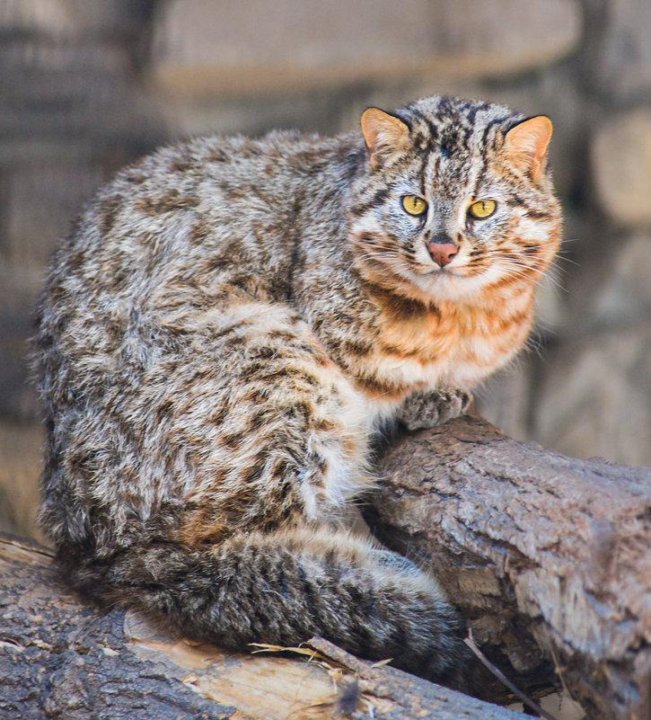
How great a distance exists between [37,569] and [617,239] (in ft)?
10.1

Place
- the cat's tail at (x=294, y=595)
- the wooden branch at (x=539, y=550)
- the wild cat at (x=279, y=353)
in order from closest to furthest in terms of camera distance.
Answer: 1. the wooden branch at (x=539, y=550)
2. the cat's tail at (x=294, y=595)
3. the wild cat at (x=279, y=353)

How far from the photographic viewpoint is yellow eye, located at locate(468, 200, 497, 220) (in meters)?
3.35

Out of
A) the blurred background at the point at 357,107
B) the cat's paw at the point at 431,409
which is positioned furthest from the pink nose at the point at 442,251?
the blurred background at the point at 357,107

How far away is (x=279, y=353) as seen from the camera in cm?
339

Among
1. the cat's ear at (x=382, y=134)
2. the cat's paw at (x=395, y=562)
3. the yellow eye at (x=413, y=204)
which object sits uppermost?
the cat's ear at (x=382, y=134)

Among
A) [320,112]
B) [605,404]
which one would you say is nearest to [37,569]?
[320,112]

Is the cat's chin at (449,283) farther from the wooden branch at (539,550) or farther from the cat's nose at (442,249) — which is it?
the wooden branch at (539,550)

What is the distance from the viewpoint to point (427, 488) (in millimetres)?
3211

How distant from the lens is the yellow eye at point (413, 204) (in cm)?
338

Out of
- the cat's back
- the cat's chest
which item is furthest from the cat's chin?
the cat's back

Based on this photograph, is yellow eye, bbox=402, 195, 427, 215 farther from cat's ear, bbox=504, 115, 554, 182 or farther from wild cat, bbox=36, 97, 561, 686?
cat's ear, bbox=504, 115, 554, 182

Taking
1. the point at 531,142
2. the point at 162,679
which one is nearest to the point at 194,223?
the point at 531,142

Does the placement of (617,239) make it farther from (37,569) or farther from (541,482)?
(37,569)

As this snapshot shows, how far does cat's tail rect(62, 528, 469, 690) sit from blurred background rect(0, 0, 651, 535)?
69.5 inches
